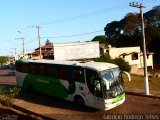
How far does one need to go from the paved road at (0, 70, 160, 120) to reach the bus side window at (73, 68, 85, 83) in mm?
1837

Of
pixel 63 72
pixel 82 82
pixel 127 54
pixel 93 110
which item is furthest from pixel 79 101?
pixel 127 54

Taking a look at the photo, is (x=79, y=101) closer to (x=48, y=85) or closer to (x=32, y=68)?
(x=48, y=85)

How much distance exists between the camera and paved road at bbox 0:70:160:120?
18.3 m

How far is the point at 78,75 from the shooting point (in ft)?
67.6

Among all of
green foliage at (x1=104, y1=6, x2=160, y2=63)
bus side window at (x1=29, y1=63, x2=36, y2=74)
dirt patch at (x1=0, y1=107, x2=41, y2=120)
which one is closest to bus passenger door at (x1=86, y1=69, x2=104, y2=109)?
dirt patch at (x1=0, y1=107, x2=41, y2=120)

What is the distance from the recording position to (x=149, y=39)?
3164 inches

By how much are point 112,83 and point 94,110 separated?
219cm

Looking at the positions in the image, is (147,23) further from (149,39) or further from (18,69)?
(18,69)

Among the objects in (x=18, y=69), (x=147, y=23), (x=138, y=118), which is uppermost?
(x=147, y=23)

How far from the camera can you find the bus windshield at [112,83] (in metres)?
18.8

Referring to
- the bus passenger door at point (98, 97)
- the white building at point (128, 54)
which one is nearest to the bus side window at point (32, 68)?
the bus passenger door at point (98, 97)

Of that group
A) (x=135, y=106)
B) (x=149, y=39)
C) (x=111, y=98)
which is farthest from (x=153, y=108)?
(x=149, y=39)

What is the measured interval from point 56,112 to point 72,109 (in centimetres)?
116

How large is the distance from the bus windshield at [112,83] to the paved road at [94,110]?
3.89 feet
